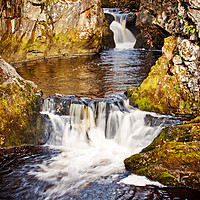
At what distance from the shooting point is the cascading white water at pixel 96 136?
598 centimetres

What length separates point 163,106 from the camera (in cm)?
714

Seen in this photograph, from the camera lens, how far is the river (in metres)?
4.87

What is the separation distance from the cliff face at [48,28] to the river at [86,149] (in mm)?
7261

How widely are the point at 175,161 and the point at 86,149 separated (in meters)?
2.95

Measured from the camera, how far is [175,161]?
15.5 feet

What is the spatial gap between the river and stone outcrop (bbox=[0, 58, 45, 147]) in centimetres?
29

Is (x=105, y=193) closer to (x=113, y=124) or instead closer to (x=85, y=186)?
(x=85, y=186)

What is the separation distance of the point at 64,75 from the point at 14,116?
5.62 metres

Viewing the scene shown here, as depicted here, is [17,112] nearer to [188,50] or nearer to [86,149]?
[86,149]

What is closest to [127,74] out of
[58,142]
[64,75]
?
[64,75]

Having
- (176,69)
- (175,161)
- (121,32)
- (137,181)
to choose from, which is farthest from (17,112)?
(121,32)

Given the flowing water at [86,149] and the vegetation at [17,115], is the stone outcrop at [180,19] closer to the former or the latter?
the flowing water at [86,149]

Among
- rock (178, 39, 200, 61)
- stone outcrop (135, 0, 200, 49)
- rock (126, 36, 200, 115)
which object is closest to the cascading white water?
rock (126, 36, 200, 115)

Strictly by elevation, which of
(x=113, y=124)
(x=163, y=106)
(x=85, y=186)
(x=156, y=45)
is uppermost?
(x=156, y=45)
